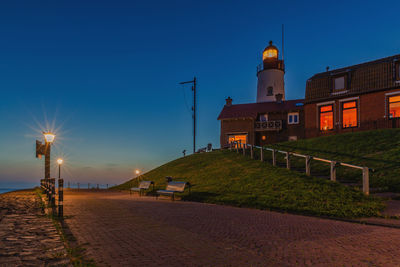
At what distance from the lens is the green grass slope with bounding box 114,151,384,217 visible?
9.40 metres

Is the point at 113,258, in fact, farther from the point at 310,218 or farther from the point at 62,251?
the point at 310,218

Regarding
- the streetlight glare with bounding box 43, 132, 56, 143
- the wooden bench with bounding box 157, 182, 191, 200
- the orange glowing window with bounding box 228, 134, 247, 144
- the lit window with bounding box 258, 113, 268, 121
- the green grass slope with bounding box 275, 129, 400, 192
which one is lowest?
the wooden bench with bounding box 157, 182, 191, 200

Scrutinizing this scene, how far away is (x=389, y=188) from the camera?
1184 centimetres

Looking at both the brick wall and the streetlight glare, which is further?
the brick wall

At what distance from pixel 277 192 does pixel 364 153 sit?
810 cm

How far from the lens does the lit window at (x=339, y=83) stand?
25670mm

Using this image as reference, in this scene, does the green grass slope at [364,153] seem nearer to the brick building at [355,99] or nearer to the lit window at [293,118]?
the brick building at [355,99]

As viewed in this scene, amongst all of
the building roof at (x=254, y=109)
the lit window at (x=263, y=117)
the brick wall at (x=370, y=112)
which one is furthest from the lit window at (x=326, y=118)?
the lit window at (x=263, y=117)

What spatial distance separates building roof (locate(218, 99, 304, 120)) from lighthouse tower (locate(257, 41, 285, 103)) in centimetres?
493

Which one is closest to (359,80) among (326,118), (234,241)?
(326,118)

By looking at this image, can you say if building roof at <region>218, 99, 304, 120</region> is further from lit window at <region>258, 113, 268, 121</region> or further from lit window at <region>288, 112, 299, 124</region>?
lit window at <region>288, 112, 299, 124</region>

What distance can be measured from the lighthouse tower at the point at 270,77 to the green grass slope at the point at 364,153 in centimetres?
2155

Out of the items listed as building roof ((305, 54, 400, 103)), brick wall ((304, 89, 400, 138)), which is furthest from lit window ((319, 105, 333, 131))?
building roof ((305, 54, 400, 103))

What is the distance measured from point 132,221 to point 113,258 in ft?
11.4
